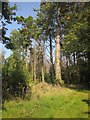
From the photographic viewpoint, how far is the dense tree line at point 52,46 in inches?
672

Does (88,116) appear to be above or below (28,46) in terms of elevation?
below

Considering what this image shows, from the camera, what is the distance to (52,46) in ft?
140

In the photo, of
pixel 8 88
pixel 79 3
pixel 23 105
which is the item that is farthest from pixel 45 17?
pixel 23 105

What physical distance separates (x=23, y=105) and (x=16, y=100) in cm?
166

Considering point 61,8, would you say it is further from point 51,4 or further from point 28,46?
point 28,46

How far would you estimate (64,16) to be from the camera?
31.4 m

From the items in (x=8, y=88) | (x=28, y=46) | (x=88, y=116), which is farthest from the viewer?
(x=28, y=46)

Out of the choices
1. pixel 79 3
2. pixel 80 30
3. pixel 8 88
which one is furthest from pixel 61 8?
pixel 8 88

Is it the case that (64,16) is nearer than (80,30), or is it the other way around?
(80,30)

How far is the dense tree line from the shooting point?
17.1 meters

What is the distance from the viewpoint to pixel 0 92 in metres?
15.0

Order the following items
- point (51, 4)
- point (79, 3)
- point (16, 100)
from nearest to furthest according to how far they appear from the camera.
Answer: point (16, 100) → point (79, 3) → point (51, 4)

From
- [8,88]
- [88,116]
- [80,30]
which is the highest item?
[80,30]

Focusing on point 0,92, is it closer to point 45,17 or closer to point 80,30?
point 80,30
